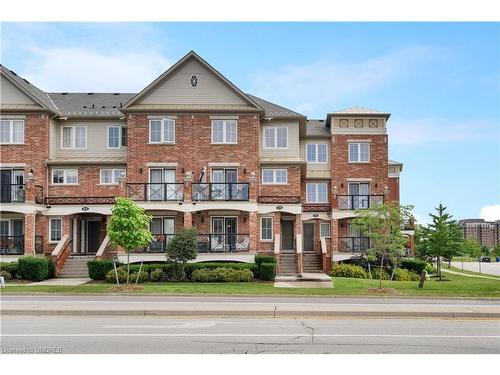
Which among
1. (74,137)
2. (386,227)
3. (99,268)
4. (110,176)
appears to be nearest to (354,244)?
(386,227)

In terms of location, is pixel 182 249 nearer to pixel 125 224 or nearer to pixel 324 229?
pixel 125 224

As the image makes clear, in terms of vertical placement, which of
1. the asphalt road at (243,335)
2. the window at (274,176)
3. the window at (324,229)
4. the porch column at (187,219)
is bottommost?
the asphalt road at (243,335)

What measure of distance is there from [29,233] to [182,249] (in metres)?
9.73

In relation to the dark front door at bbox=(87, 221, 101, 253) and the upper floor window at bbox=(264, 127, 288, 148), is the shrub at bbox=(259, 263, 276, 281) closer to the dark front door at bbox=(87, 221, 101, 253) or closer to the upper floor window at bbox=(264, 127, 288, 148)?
the upper floor window at bbox=(264, 127, 288, 148)

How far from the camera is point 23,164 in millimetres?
35938

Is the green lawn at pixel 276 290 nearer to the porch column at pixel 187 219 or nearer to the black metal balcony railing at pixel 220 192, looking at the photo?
the porch column at pixel 187 219

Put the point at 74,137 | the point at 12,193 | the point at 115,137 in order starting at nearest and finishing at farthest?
the point at 12,193
the point at 74,137
the point at 115,137

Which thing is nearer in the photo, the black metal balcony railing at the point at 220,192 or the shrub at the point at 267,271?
the shrub at the point at 267,271

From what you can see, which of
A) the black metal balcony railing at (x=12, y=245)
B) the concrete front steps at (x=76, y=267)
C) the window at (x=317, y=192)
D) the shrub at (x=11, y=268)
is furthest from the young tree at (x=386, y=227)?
the black metal balcony railing at (x=12, y=245)

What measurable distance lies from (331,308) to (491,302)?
7.67 meters

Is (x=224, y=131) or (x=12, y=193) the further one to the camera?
(x=224, y=131)

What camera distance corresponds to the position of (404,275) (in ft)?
116

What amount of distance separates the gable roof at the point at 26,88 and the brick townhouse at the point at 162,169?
11 centimetres

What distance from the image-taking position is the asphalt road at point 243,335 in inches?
459
